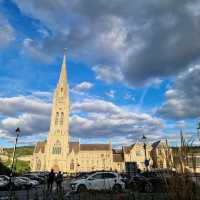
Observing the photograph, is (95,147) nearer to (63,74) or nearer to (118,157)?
(118,157)

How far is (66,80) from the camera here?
96.7 metres

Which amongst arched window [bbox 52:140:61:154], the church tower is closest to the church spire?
the church tower

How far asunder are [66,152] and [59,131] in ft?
27.6

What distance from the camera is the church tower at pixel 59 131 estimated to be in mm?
80000

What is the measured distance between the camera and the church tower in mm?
80000

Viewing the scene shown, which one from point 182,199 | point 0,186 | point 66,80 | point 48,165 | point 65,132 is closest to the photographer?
point 182,199

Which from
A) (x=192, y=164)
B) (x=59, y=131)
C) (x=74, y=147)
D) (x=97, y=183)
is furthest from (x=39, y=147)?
(x=192, y=164)

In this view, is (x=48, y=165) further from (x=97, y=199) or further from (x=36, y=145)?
(x=97, y=199)

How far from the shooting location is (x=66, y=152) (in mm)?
82250

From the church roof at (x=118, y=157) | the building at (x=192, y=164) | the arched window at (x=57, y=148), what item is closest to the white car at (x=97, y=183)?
the building at (x=192, y=164)

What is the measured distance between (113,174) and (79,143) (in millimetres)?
84657

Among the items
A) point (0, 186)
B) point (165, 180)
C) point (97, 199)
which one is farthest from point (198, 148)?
point (0, 186)

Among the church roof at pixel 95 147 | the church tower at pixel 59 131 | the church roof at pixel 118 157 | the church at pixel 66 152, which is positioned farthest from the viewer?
the church roof at pixel 95 147

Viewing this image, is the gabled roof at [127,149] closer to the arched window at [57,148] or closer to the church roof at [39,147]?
the arched window at [57,148]
